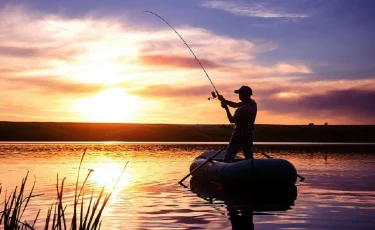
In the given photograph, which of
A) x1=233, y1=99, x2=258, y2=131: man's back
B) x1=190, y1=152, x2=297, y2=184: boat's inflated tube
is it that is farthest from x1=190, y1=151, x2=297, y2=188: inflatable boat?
x1=233, y1=99, x2=258, y2=131: man's back

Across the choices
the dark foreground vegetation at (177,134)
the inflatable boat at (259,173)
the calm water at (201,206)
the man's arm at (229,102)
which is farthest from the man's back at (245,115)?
the dark foreground vegetation at (177,134)

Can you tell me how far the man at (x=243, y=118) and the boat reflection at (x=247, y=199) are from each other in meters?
1.39

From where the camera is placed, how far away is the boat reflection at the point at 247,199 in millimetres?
12500

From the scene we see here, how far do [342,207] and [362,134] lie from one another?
11779 centimetres

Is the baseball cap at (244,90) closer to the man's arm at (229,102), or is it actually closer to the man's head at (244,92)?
the man's head at (244,92)

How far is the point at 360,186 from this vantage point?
64.3 feet

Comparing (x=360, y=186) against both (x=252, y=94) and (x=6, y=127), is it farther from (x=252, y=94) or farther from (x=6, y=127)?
(x=6, y=127)

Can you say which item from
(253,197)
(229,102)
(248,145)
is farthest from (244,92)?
(253,197)

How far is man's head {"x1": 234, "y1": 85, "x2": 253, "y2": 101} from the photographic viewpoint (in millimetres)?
17844

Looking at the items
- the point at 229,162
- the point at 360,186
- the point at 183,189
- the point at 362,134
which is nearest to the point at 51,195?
the point at 183,189

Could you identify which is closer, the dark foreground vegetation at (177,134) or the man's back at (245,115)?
the man's back at (245,115)

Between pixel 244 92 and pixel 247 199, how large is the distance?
364 centimetres

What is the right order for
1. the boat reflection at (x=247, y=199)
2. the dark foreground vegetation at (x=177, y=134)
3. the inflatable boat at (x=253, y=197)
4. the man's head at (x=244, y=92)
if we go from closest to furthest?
the boat reflection at (x=247, y=199), the inflatable boat at (x=253, y=197), the man's head at (x=244, y=92), the dark foreground vegetation at (x=177, y=134)

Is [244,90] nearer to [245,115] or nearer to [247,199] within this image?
[245,115]
